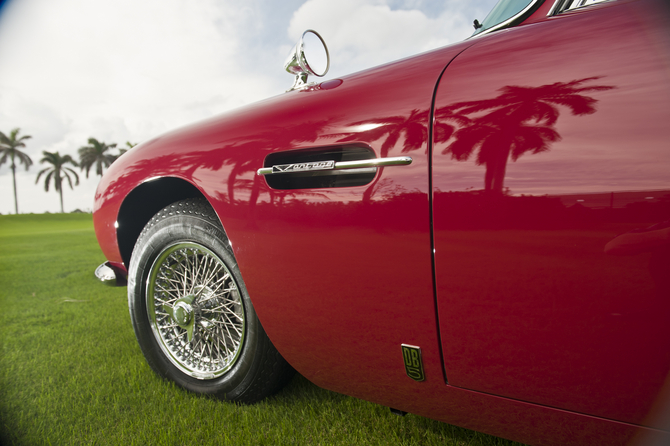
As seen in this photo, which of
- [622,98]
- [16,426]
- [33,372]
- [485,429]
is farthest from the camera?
[33,372]

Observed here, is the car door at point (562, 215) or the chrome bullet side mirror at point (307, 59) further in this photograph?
the chrome bullet side mirror at point (307, 59)

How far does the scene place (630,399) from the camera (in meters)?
0.81

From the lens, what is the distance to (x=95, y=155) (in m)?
43.5

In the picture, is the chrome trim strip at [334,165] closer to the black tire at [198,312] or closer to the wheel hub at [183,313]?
the black tire at [198,312]

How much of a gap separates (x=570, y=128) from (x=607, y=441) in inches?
28.9

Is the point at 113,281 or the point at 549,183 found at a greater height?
the point at 549,183

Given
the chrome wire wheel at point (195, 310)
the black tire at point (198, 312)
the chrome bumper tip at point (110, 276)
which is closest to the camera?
the black tire at point (198, 312)

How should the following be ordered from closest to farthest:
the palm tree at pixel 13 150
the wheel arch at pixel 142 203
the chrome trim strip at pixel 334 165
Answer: the chrome trim strip at pixel 334 165
the wheel arch at pixel 142 203
the palm tree at pixel 13 150

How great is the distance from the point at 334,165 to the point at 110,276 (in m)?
1.79

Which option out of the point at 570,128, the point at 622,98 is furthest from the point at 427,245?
the point at 622,98

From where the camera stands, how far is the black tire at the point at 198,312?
1.60 m

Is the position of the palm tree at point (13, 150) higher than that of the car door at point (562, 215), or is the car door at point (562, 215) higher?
the palm tree at point (13, 150)

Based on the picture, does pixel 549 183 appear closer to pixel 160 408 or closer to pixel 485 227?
pixel 485 227

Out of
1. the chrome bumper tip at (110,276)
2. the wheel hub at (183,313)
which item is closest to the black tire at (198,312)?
the wheel hub at (183,313)
